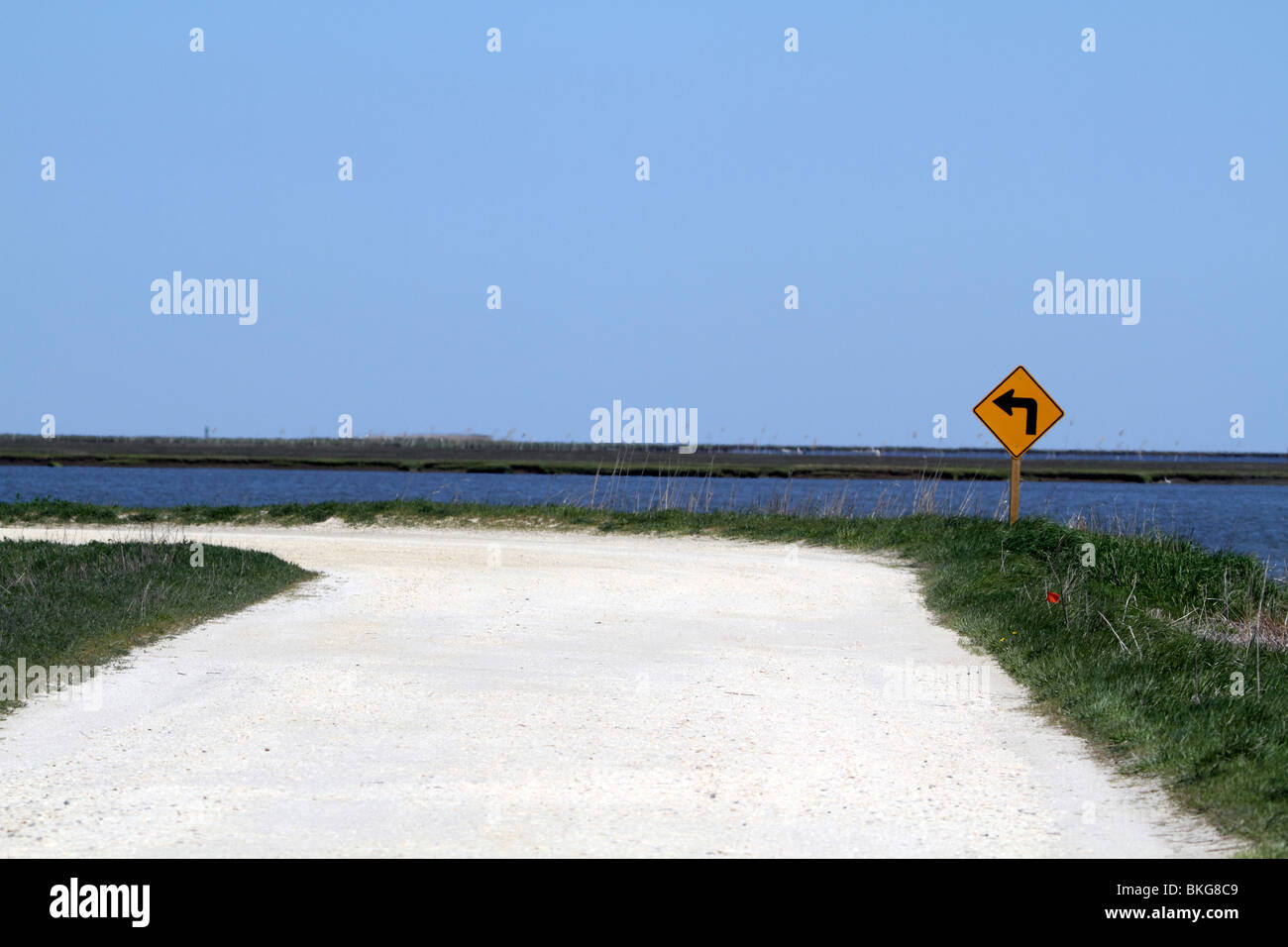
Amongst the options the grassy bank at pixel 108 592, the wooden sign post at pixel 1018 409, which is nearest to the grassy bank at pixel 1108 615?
the wooden sign post at pixel 1018 409

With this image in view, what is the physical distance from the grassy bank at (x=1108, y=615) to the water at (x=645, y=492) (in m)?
5.12

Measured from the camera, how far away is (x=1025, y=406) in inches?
882

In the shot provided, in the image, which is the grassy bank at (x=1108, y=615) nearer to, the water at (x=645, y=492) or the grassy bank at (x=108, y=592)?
the water at (x=645, y=492)

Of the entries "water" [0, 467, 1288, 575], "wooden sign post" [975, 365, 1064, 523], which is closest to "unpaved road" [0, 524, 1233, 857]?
"wooden sign post" [975, 365, 1064, 523]

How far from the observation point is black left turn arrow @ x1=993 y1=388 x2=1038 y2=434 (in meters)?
22.4

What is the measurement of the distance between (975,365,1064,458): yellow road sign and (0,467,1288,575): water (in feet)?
30.0

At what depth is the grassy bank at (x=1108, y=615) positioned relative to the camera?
7762mm

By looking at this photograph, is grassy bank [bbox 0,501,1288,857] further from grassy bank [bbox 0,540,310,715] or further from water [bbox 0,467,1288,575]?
grassy bank [bbox 0,540,310,715]
